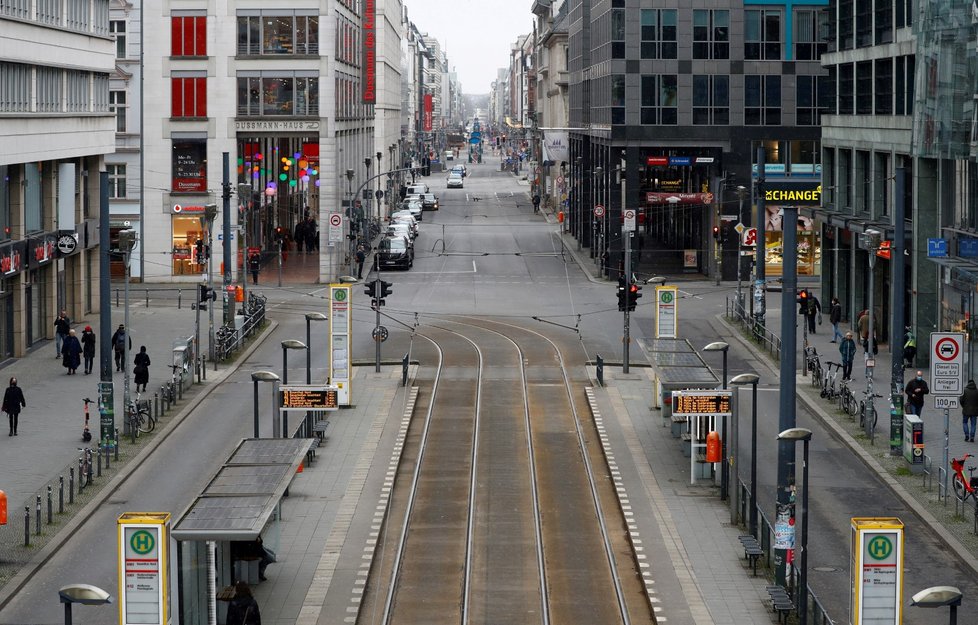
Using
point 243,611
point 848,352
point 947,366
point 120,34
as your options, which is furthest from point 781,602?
point 120,34

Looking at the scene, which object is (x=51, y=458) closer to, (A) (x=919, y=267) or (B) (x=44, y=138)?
(B) (x=44, y=138)

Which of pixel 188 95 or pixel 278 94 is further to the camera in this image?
pixel 278 94

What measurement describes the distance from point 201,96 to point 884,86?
35510 mm

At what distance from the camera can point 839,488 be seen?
3334cm

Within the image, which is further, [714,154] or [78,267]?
[714,154]

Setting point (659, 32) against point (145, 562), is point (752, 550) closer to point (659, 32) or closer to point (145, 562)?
point (145, 562)

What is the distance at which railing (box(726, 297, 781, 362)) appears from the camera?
52703 millimetres

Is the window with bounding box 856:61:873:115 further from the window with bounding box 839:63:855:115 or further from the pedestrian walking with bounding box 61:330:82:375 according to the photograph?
the pedestrian walking with bounding box 61:330:82:375

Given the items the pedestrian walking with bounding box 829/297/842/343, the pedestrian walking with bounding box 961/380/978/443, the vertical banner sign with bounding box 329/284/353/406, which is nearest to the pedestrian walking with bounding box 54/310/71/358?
the vertical banner sign with bounding box 329/284/353/406

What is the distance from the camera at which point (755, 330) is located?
56.0 m

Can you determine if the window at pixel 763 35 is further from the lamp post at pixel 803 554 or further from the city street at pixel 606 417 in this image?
the lamp post at pixel 803 554

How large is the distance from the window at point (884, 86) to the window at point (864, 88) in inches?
36.9

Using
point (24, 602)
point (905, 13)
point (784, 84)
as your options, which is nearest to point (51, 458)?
point (24, 602)

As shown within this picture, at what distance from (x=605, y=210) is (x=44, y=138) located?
36750 millimetres
